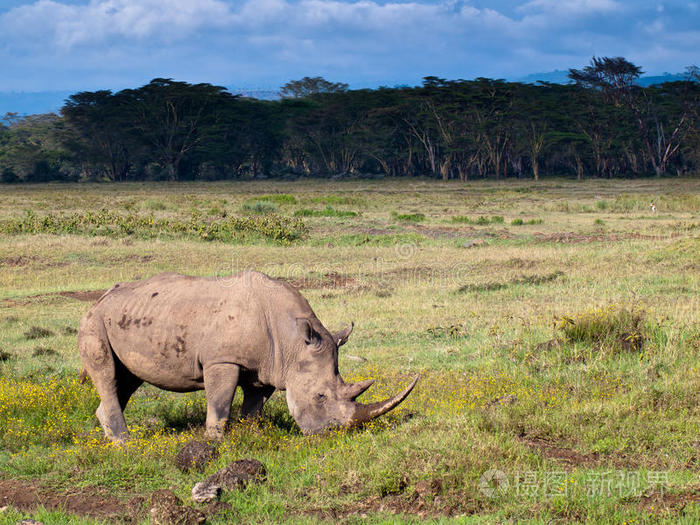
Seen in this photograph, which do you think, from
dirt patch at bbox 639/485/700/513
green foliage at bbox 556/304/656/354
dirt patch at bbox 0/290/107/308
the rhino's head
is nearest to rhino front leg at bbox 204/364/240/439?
the rhino's head

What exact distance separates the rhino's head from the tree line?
63775 millimetres

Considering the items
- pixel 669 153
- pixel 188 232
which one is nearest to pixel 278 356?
pixel 188 232

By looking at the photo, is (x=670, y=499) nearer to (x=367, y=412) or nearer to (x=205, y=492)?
(x=367, y=412)

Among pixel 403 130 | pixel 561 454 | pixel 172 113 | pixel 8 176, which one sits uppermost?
pixel 172 113

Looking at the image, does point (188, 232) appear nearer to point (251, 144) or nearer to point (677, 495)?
point (677, 495)

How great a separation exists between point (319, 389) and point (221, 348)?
0.88 meters

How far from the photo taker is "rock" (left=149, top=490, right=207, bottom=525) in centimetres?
491

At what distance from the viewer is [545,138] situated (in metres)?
68.8

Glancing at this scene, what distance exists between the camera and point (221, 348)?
6352 millimetres

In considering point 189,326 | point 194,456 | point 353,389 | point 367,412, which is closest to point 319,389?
point 353,389

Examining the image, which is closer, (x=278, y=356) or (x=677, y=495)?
(x=677, y=495)

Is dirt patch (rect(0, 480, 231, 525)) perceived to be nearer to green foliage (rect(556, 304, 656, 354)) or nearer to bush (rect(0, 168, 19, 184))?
green foliage (rect(556, 304, 656, 354))

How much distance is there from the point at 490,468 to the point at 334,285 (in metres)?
11.4

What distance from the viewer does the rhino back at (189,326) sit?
638cm
